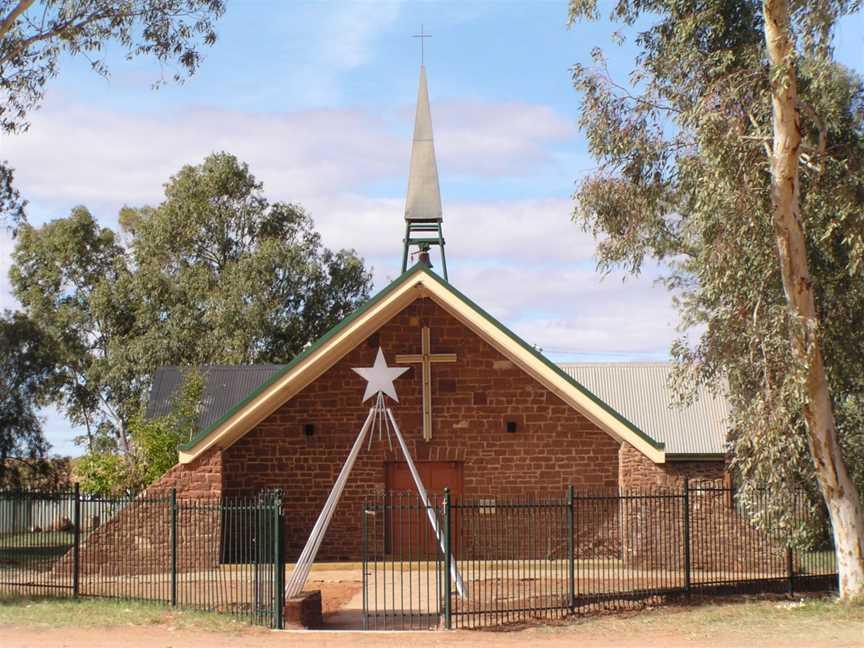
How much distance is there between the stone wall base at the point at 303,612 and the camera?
17812 mm

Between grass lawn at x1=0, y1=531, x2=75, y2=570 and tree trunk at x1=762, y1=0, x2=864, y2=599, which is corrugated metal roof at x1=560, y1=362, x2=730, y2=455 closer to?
tree trunk at x1=762, y1=0, x2=864, y2=599

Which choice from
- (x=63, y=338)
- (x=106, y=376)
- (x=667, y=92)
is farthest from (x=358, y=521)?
(x=63, y=338)

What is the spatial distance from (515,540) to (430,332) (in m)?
4.29

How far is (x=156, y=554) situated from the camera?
22.8 metres

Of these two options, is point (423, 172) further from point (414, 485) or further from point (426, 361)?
point (414, 485)

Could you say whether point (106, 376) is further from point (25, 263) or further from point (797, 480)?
point (797, 480)

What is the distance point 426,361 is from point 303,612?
7078mm

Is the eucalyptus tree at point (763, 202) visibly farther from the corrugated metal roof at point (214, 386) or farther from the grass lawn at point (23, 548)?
the corrugated metal roof at point (214, 386)

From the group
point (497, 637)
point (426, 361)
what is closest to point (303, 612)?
point (497, 637)

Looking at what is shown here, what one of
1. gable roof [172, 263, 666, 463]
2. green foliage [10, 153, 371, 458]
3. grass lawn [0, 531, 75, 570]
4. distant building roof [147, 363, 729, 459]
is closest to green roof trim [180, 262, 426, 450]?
gable roof [172, 263, 666, 463]

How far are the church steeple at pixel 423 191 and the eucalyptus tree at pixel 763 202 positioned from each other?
518 centimetres

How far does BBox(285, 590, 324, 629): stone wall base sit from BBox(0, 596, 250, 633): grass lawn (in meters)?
0.89

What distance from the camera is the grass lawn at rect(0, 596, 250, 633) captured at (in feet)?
54.7

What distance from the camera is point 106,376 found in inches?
1881
